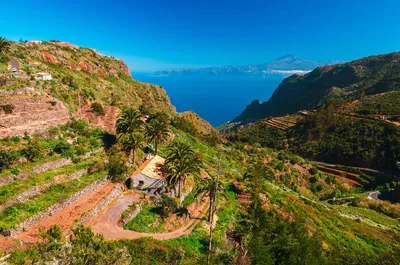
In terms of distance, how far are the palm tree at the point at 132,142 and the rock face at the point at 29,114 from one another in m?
12.0

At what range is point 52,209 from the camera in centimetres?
2534

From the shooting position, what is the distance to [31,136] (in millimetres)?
33625

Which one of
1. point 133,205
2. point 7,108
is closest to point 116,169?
point 133,205

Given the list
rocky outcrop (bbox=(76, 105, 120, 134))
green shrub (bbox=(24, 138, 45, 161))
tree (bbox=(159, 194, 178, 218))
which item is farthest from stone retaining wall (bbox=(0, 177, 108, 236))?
rocky outcrop (bbox=(76, 105, 120, 134))

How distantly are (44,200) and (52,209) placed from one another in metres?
1.48

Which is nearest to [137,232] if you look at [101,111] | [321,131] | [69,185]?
[69,185]

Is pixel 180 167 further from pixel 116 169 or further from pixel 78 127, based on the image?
pixel 78 127

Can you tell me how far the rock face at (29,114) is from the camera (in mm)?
33344

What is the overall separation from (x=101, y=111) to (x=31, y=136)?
21.1 m

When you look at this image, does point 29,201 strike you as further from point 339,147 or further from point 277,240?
point 339,147

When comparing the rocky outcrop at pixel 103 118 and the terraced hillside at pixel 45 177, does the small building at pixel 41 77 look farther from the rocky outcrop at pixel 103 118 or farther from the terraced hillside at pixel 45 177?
the terraced hillside at pixel 45 177

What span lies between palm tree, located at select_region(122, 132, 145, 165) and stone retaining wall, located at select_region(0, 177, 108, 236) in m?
6.34

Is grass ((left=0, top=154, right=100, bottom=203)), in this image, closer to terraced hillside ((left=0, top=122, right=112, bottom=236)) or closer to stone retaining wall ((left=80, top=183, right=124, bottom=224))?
terraced hillside ((left=0, top=122, right=112, bottom=236))

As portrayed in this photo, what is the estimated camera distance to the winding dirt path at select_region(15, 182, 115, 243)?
21922mm
